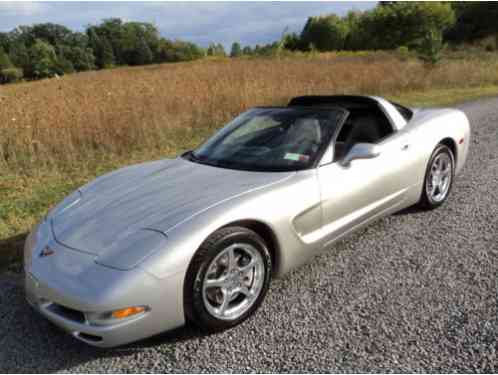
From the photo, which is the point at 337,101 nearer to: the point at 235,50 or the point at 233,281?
the point at 233,281

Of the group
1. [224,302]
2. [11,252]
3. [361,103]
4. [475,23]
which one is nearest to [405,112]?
[361,103]

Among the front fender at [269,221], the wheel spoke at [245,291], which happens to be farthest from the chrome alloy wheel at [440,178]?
the wheel spoke at [245,291]

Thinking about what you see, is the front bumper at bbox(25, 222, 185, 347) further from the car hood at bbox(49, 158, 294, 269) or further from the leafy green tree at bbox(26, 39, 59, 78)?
the leafy green tree at bbox(26, 39, 59, 78)

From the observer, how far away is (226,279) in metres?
2.29

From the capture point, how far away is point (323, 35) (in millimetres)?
59062

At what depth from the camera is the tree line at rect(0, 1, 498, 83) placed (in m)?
46.0

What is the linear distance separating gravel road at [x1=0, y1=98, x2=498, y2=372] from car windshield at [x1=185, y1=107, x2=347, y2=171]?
0.86 meters

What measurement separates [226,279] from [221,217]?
382mm

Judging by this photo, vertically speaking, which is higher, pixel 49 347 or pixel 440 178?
pixel 440 178

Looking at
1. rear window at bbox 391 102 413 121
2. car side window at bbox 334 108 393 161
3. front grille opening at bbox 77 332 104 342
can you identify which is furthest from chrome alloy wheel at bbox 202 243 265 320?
rear window at bbox 391 102 413 121

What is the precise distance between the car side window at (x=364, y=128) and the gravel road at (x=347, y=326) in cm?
95

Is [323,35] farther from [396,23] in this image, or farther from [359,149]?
[359,149]

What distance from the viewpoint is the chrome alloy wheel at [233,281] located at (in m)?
2.24

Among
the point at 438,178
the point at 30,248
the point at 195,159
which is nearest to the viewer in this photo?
the point at 30,248
